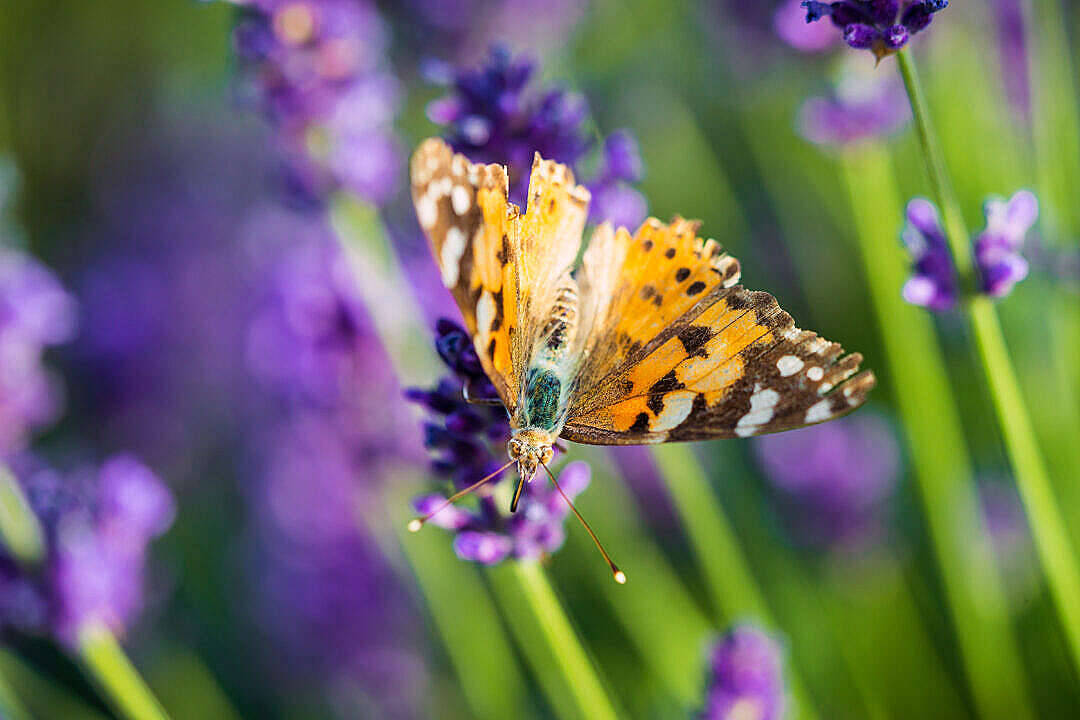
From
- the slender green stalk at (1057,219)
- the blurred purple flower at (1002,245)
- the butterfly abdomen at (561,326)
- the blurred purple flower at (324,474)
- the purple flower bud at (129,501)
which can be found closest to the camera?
the blurred purple flower at (1002,245)

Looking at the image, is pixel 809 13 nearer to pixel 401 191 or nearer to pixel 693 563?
pixel 693 563

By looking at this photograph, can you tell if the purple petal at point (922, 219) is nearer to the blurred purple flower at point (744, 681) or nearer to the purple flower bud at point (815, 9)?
the purple flower bud at point (815, 9)

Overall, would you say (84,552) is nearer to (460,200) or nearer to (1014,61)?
(460,200)

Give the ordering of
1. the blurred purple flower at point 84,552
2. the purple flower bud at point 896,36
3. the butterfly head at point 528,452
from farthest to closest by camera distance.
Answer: the blurred purple flower at point 84,552, the butterfly head at point 528,452, the purple flower bud at point 896,36

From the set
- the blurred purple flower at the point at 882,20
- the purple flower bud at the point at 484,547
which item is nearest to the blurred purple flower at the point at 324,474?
the purple flower bud at the point at 484,547

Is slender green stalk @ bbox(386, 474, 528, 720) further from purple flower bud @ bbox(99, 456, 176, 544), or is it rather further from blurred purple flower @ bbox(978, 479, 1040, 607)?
blurred purple flower @ bbox(978, 479, 1040, 607)

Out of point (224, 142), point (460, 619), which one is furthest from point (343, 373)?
point (224, 142)

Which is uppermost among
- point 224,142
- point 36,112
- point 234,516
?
point 36,112
